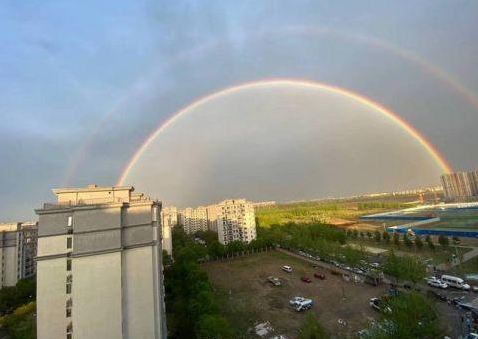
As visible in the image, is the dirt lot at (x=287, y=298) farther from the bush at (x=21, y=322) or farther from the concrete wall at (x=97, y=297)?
the bush at (x=21, y=322)

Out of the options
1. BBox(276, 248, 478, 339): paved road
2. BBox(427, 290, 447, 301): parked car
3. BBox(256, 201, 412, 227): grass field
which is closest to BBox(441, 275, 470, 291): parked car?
BBox(276, 248, 478, 339): paved road

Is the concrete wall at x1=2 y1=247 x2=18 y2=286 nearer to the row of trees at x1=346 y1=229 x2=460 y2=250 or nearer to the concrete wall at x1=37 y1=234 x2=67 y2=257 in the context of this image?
the concrete wall at x1=37 y1=234 x2=67 y2=257

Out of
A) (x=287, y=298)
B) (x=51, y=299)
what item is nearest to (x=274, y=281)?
(x=287, y=298)

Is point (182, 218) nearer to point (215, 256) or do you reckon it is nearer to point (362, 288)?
point (215, 256)

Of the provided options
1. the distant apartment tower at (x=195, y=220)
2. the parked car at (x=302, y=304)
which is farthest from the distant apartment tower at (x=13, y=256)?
the distant apartment tower at (x=195, y=220)

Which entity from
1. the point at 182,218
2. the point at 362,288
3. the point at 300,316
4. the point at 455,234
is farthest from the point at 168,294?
the point at 182,218
